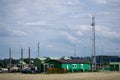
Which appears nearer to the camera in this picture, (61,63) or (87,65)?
(61,63)

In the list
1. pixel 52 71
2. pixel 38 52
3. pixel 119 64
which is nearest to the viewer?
pixel 52 71

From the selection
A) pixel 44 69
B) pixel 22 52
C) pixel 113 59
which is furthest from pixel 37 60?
pixel 113 59

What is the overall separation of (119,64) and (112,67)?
99.7 inches

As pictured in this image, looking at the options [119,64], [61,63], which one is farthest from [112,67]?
[61,63]

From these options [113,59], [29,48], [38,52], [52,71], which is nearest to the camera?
[52,71]

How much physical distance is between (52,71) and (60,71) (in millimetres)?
1668

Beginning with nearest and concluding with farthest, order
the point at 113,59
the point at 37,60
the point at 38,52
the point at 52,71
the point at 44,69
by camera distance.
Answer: the point at 52,71
the point at 44,69
the point at 37,60
the point at 38,52
the point at 113,59

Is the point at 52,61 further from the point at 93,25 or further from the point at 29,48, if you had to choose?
the point at 29,48

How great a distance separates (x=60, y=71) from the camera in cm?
5884

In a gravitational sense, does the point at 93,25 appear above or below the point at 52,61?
above

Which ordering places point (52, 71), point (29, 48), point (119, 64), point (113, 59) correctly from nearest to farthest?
point (52, 71), point (119, 64), point (29, 48), point (113, 59)

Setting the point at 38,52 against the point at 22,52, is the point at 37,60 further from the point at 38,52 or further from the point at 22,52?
the point at 38,52

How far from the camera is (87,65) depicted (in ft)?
227

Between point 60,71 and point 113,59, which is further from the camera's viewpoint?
point 113,59
